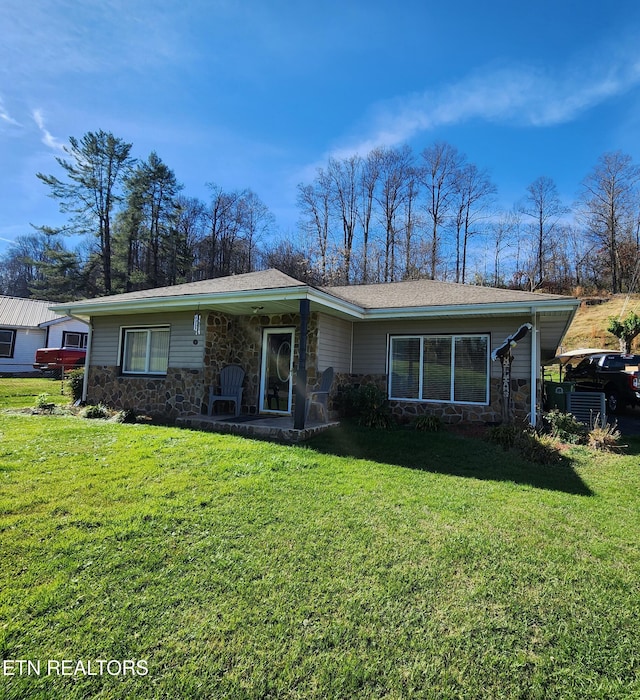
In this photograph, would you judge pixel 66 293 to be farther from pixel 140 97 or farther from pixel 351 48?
pixel 351 48

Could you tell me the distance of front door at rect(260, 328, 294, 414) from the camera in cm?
876

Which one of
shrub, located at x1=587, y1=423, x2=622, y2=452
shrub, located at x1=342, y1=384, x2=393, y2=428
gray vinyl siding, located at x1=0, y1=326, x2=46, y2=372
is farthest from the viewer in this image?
gray vinyl siding, located at x1=0, y1=326, x2=46, y2=372

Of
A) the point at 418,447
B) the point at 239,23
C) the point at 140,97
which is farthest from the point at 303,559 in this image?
the point at 140,97

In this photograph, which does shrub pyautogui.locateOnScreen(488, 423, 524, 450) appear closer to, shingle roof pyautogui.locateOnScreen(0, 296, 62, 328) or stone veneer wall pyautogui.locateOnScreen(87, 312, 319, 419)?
stone veneer wall pyautogui.locateOnScreen(87, 312, 319, 419)

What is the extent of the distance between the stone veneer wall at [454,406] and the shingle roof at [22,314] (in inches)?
740

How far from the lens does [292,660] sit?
2014 mm

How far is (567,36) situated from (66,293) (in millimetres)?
25716

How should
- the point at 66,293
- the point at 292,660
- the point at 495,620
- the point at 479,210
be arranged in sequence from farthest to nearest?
1. the point at 479,210
2. the point at 66,293
3. the point at 495,620
4. the point at 292,660

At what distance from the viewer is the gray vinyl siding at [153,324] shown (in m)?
8.80

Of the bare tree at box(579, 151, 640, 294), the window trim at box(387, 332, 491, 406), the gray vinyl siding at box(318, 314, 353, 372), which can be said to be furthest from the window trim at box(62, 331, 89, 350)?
the bare tree at box(579, 151, 640, 294)

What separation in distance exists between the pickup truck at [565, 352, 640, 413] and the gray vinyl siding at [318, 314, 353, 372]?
7.34 meters

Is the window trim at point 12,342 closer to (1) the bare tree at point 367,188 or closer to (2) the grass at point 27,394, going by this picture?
(2) the grass at point 27,394

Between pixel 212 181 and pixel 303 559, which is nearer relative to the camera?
pixel 303 559

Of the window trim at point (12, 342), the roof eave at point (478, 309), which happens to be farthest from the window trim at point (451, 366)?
the window trim at point (12, 342)
